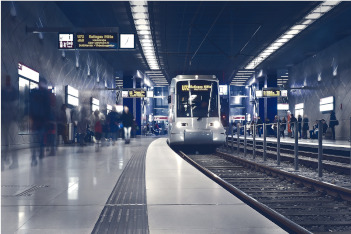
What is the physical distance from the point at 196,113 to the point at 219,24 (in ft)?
19.6

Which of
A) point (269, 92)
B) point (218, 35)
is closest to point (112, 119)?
point (218, 35)

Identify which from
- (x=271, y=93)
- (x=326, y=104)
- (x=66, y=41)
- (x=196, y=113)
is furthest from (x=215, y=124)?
(x=271, y=93)

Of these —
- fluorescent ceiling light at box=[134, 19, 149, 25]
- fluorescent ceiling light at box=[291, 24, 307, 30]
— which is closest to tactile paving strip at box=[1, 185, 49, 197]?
fluorescent ceiling light at box=[134, 19, 149, 25]

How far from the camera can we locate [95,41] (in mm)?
14883

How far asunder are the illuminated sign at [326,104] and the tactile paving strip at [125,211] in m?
18.2

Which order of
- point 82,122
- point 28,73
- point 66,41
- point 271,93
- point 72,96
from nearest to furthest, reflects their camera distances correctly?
point 28,73 < point 66,41 < point 72,96 < point 82,122 < point 271,93

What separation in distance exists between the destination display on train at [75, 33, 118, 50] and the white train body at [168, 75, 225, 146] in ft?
10.2

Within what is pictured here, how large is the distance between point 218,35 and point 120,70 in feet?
48.7

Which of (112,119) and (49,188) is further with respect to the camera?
(112,119)

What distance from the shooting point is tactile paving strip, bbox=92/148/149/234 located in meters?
3.46

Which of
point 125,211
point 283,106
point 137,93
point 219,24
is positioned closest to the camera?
point 125,211

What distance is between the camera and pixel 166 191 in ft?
17.6

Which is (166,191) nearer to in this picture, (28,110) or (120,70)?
(28,110)

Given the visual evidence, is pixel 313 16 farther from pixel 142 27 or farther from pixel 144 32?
pixel 144 32
